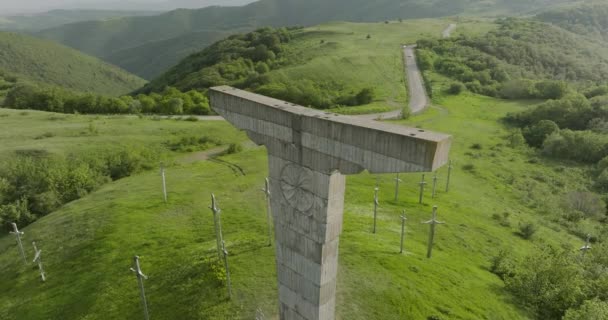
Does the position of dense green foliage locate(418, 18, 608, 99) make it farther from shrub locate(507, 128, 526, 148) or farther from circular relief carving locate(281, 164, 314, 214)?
circular relief carving locate(281, 164, 314, 214)

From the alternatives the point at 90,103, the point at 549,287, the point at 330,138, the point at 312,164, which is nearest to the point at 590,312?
the point at 549,287

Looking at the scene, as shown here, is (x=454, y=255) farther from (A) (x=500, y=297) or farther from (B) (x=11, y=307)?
(B) (x=11, y=307)

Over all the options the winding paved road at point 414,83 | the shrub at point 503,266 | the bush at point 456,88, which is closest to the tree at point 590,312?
the shrub at point 503,266

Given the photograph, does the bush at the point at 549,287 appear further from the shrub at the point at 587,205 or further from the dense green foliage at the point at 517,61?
the dense green foliage at the point at 517,61

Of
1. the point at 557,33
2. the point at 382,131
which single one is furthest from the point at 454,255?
the point at 557,33

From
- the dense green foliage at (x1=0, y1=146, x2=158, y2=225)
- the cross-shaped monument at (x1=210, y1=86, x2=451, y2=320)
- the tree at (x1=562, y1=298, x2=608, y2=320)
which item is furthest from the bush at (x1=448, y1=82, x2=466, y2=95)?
the cross-shaped monument at (x1=210, y1=86, x2=451, y2=320)

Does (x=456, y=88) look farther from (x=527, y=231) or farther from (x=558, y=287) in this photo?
(x=558, y=287)
